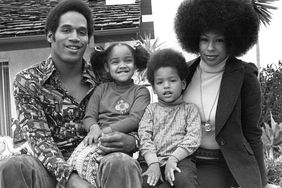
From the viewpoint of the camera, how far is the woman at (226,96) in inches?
136

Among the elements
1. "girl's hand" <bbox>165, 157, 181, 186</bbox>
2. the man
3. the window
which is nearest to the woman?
"girl's hand" <bbox>165, 157, 181, 186</bbox>

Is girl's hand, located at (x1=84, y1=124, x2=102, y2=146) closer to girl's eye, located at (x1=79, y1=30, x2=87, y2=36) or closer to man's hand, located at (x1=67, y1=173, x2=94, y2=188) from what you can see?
man's hand, located at (x1=67, y1=173, x2=94, y2=188)

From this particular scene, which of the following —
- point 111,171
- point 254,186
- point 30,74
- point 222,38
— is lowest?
point 254,186

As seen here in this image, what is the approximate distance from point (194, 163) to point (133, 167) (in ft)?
2.27

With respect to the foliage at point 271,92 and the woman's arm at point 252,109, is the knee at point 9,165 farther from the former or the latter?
the foliage at point 271,92

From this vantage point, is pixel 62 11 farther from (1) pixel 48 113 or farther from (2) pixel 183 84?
(2) pixel 183 84

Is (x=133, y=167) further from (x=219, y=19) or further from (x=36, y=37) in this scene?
(x=36, y=37)

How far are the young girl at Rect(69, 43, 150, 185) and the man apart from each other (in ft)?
0.41

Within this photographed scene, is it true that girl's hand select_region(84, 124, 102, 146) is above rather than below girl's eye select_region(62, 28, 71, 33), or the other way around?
below

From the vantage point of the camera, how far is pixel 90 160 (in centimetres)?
311

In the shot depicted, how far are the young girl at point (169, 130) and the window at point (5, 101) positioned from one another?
266 inches

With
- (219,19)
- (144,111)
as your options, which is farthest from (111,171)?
(219,19)

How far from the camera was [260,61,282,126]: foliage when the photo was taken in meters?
13.2

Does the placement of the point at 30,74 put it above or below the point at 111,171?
above
